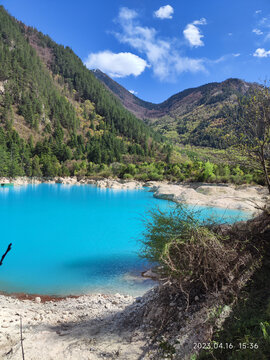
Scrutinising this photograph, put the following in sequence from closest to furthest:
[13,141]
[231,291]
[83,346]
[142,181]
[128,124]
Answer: [231,291] → [83,346] → [142,181] → [13,141] → [128,124]

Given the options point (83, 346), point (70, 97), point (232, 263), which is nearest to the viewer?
point (232, 263)

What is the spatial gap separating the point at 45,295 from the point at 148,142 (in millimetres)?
110362

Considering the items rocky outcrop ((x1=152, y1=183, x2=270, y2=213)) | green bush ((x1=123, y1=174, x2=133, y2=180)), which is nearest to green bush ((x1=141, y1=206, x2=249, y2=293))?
rocky outcrop ((x1=152, y1=183, x2=270, y2=213))

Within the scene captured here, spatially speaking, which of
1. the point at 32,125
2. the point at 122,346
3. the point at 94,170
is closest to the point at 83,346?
the point at 122,346

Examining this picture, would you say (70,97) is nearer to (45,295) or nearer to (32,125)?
(32,125)

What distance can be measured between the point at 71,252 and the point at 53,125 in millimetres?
97697

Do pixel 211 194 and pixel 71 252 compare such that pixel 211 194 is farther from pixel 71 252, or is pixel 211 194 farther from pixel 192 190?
pixel 71 252

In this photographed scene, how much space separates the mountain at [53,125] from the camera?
72.4 m

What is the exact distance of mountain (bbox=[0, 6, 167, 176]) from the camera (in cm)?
7238

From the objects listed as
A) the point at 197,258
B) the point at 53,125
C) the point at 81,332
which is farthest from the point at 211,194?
the point at 53,125

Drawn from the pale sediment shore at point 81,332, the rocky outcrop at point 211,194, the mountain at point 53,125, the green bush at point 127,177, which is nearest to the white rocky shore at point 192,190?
the rocky outcrop at point 211,194

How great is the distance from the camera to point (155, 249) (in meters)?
3.50

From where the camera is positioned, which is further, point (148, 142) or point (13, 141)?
point (148, 142)

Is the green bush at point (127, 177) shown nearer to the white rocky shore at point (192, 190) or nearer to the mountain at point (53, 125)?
the white rocky shore at point (192, 190)
